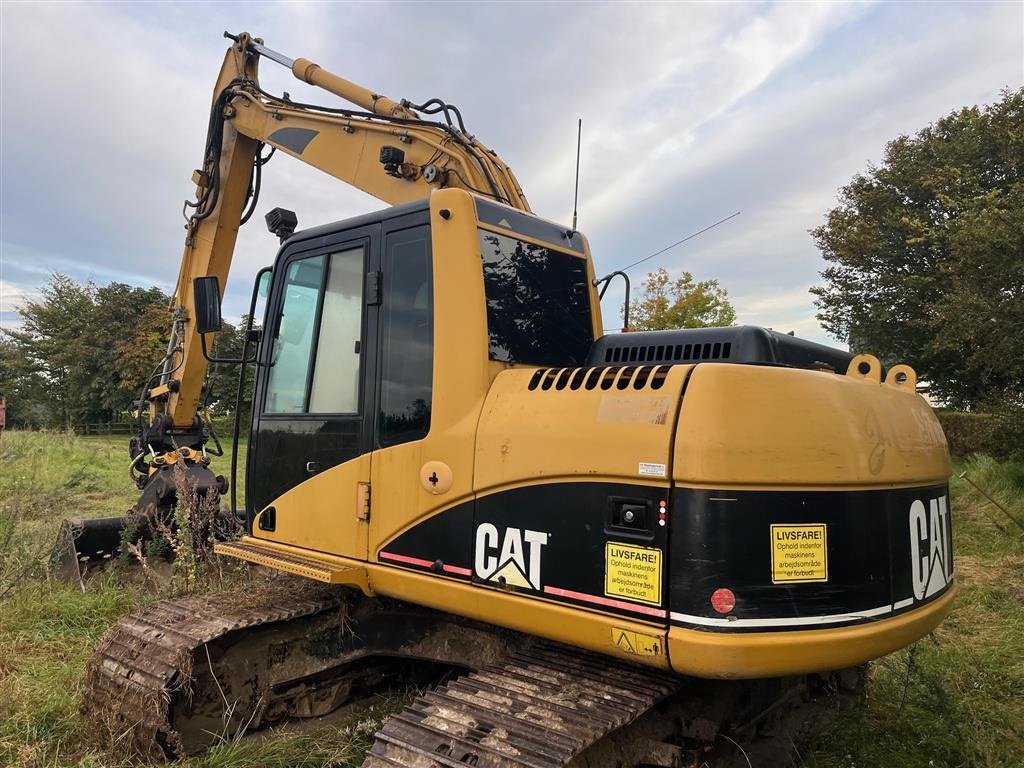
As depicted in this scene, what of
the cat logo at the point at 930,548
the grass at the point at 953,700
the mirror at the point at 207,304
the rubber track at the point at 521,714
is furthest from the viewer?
the mirror at the point at 207,304

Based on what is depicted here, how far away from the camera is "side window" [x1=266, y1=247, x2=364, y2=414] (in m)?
3.55

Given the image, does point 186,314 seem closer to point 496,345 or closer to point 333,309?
point 333,309

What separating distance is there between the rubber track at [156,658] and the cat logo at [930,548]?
8.60 ft

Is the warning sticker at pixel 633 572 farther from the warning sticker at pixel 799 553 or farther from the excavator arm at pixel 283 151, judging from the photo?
the excavator arm at pixel 283 151

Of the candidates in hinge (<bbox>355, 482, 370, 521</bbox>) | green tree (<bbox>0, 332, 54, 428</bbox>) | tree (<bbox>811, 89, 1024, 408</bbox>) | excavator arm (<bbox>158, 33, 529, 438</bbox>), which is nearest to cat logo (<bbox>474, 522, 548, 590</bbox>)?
hinge (<bbox>355, 482, 370, 521</bbox>)

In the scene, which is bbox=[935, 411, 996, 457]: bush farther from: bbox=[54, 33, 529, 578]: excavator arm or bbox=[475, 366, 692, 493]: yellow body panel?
bbox=[475, 366, 692, 493]: yellow body panel

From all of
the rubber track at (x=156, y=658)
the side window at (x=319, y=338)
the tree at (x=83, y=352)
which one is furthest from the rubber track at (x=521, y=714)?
the tree at (x=83, y=352)

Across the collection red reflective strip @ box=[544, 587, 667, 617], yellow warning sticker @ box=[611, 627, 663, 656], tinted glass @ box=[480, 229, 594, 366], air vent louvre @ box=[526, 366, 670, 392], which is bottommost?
yellow warning sticker @ box=[611, 627, 663, 656]

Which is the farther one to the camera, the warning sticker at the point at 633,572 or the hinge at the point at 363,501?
the hinge at the point at 363,501

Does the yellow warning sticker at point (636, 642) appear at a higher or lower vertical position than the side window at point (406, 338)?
lower

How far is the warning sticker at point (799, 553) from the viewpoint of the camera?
2.36 metres

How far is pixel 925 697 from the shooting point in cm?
417

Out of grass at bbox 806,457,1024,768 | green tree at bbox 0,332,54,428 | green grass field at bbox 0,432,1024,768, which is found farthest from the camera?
green tree at bbox 0,332,54,428

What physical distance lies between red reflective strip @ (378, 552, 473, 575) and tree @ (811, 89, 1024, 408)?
1410cm
